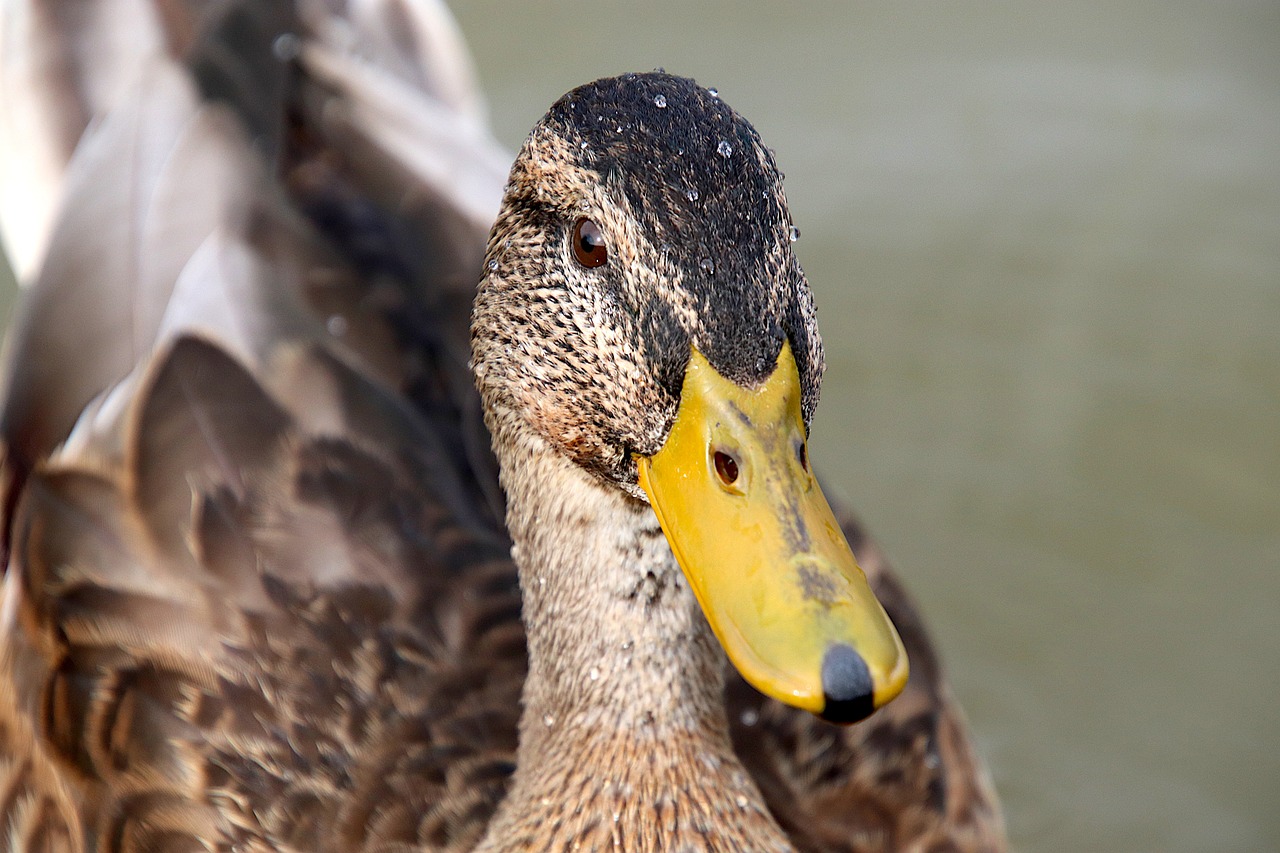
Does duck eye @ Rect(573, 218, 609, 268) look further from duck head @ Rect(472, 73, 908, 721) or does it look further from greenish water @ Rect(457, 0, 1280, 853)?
greenish water @ Rect(457, 0, 1280, 853)

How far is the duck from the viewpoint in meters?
1.96

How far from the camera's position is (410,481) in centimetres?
305

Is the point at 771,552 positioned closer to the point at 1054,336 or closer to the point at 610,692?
the point at 610,692

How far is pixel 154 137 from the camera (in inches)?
135

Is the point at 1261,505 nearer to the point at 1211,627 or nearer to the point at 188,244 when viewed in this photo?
the point at 1211,627

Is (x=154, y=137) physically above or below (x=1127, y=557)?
below

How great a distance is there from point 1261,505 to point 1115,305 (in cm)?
79

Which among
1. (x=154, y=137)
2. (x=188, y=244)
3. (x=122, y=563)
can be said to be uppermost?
(x=154, y=137)

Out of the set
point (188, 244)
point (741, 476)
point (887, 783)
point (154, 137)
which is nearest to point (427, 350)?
point (188, 244)

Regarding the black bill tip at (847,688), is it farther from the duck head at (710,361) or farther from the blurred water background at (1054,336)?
the blurred water background at (1054,336)

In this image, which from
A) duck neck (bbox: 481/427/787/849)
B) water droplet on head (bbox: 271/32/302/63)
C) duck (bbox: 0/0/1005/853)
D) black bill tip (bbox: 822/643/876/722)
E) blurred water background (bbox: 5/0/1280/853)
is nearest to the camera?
black bill tip (bbox: 822/643/876/722)

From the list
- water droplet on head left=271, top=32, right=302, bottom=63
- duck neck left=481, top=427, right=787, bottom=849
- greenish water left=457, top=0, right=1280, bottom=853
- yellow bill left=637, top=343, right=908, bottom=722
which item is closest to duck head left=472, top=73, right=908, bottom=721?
yellow bill left=637, top=343, right=908, bottom=722

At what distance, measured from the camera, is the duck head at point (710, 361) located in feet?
5.99

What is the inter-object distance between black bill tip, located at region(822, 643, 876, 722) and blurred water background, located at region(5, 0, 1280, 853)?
233 centimetres
